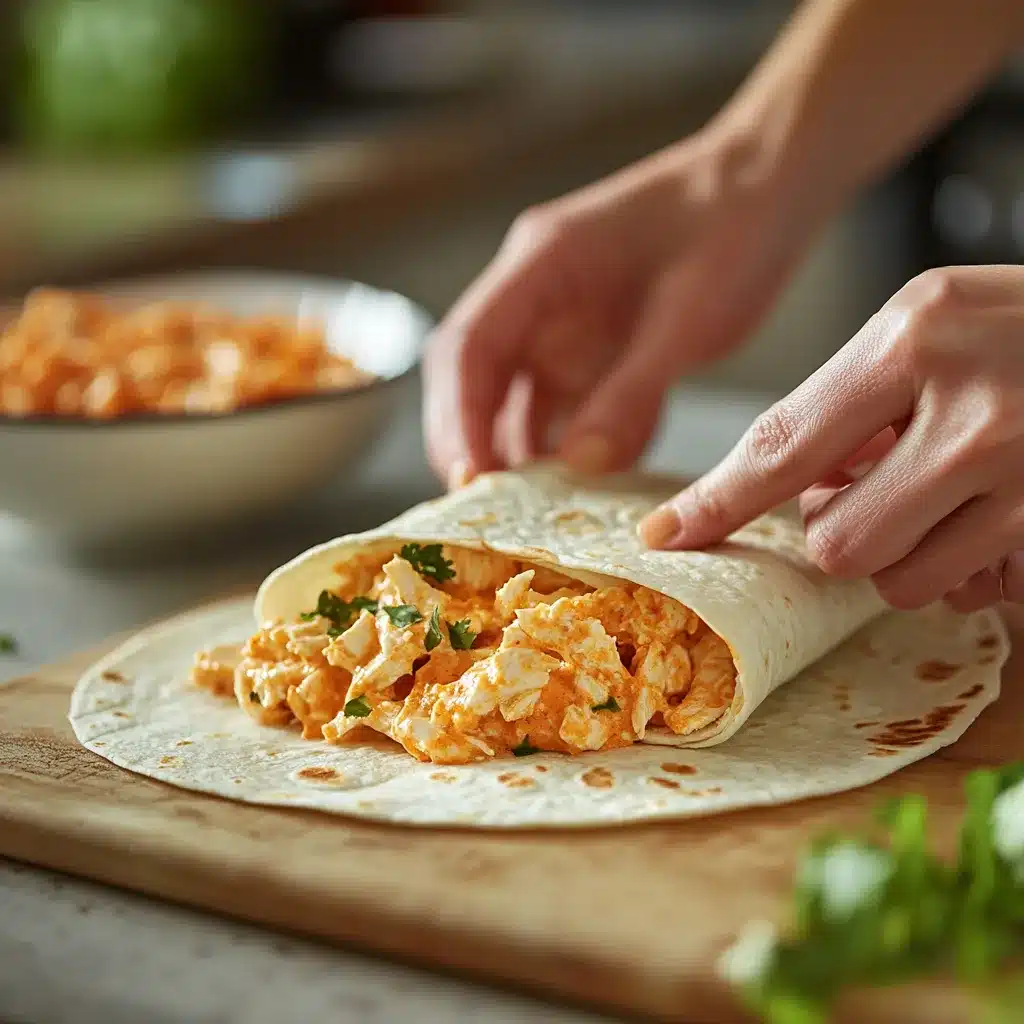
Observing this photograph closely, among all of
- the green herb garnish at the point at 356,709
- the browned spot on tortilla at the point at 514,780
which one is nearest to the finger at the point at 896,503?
the browned spot on tortilla at the point at 514,780

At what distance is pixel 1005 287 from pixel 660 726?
0.65m

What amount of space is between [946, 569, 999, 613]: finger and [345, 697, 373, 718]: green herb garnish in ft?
2.54

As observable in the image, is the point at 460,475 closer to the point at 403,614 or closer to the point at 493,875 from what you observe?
the point at 403,614

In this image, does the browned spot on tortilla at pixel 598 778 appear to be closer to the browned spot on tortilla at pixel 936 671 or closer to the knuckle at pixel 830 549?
the knuckle at pixel 830 549

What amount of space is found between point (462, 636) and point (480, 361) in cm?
82

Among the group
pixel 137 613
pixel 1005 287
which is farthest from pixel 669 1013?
pixel 137 613

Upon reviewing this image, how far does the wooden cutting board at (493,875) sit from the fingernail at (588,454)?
29.6 inches

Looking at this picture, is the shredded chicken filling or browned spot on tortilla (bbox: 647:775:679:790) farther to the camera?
the shredded chicken filling

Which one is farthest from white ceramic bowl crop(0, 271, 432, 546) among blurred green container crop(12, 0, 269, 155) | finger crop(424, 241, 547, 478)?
blurred green container crop(12, 0, 269, 155)

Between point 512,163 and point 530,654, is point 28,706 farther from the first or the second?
point 512,163

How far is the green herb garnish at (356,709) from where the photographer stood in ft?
5.82

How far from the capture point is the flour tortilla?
1605 mm

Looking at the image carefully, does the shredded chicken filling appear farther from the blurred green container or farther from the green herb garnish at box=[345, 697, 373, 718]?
the blurred green container

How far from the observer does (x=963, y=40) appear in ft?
8.69
